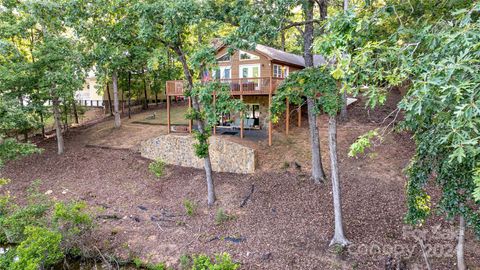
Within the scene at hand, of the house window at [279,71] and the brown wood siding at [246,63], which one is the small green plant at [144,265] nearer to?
the brown wood siding at [246,63]

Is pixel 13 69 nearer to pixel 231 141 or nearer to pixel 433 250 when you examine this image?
pixel 231 141

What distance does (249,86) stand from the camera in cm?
1444

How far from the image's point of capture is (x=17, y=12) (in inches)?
605

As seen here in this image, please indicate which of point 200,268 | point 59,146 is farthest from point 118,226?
point 59,146

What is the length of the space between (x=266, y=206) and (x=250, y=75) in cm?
884

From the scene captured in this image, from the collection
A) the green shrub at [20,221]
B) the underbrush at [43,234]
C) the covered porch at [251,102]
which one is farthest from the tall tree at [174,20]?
the green shrub at [20,221]

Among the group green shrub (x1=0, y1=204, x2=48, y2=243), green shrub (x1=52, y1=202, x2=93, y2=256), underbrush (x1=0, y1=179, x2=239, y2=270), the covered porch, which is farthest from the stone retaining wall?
green shrub (x1=0, y1=204, x2=48, y2=243)

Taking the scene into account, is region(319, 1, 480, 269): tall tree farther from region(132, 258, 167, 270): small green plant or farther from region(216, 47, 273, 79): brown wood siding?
region(216, 47, 273, 79): brown wood siding

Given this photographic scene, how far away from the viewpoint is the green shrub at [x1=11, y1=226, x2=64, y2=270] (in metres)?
6.66

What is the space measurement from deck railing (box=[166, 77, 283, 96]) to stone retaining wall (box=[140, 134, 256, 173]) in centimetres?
258

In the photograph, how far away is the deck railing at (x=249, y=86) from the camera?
1376cm

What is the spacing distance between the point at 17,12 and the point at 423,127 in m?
19.6

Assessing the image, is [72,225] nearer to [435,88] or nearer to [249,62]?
[435,88]

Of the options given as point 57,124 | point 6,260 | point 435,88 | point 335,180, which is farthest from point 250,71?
point 435,88
